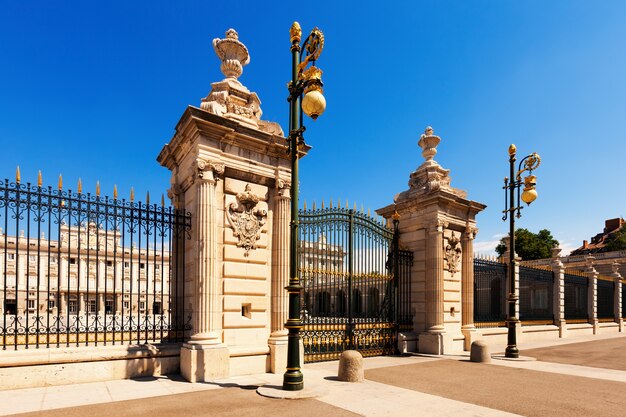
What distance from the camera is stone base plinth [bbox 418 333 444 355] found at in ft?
45.4

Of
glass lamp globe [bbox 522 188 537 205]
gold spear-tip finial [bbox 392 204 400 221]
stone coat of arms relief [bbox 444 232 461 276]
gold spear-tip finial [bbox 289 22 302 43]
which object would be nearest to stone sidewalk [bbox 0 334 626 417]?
stone coat of arms relief [bbox 444 232 461 276]

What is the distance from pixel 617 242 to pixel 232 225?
220 ft

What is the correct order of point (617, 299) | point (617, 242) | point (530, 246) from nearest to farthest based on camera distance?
point (617, 299)
point (617, 242)
point (530, 246)

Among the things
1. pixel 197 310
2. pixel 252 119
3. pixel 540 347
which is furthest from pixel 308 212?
pixel 540 347

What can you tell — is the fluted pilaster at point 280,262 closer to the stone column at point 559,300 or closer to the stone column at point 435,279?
the stone column at point 435,279

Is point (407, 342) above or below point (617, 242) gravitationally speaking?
below

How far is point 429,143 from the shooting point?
1573 cm

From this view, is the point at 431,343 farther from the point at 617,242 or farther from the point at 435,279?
the point at 617,242

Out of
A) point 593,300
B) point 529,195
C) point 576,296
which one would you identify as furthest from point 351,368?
point 576,296

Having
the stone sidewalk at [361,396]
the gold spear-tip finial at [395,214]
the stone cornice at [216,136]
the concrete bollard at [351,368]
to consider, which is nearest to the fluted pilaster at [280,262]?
the stone cornice at [216,136]

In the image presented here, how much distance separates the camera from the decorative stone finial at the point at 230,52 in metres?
10.6

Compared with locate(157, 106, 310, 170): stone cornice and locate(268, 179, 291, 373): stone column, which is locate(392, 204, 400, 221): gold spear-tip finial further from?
locate(268, 179, 291, 373): stone column

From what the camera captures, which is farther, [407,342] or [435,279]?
[435,279]

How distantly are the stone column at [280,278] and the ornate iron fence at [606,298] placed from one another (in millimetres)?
27532
